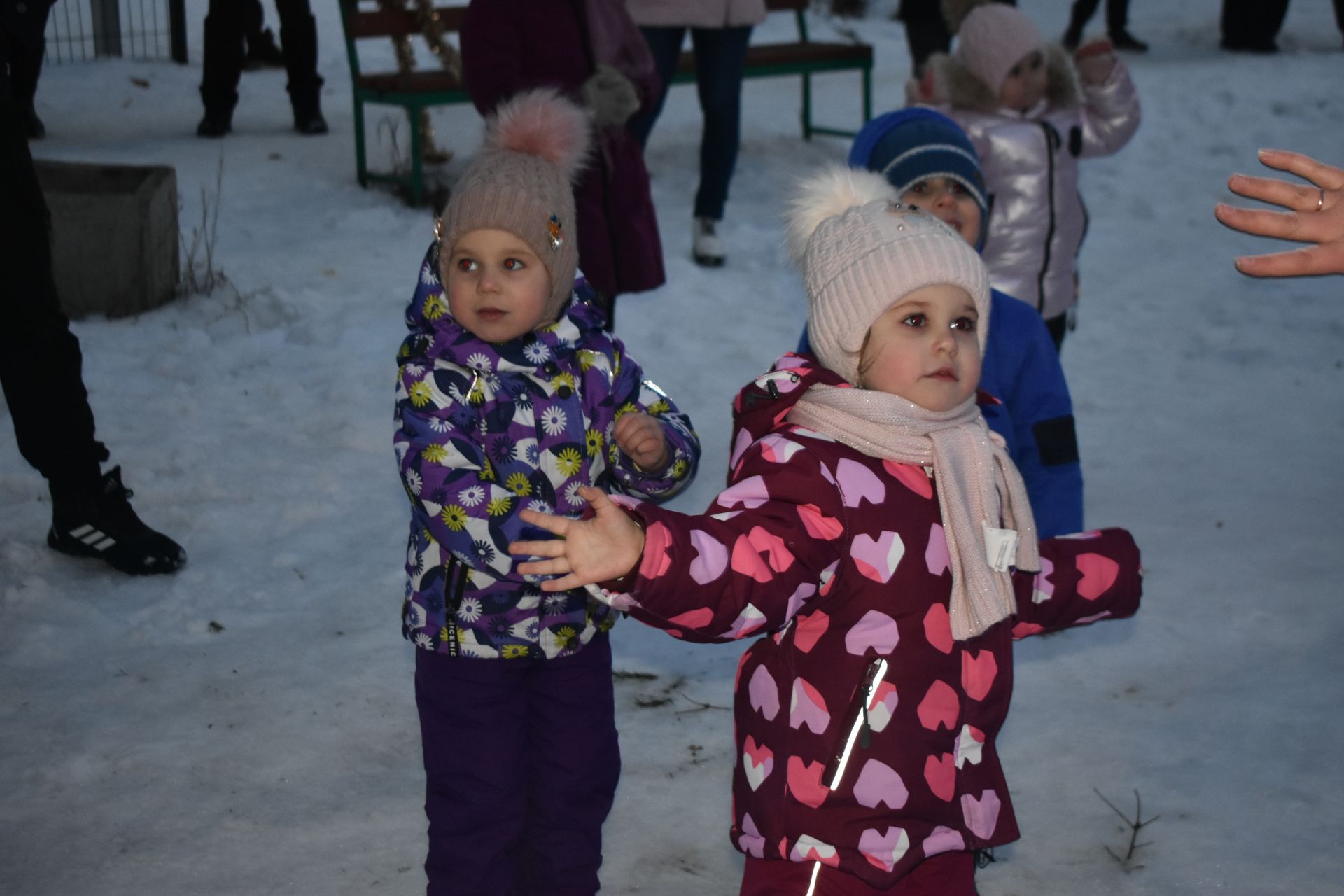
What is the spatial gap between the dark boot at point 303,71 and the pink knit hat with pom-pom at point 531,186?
20.2 feet

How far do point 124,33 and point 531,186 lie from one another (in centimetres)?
877

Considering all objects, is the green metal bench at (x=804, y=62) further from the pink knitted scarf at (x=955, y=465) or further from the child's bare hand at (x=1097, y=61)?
the pink knitted scarf at (x=955, y=465)

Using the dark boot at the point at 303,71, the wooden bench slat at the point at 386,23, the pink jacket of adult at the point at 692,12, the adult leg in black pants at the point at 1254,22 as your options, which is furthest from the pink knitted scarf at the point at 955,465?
the adult leg in black pants at the point at 1254,22

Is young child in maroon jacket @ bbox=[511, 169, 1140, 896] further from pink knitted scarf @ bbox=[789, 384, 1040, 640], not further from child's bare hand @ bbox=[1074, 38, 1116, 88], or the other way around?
child's bare hand @ bbox=[1074, 38, 1116, 88]

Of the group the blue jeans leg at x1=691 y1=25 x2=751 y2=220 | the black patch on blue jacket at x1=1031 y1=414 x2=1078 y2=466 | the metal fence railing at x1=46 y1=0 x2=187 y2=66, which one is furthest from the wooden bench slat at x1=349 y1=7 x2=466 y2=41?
the black patch on blue jacket at x1=1031 y1=414 x2=1078 y2=466

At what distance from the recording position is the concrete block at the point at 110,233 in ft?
19.0

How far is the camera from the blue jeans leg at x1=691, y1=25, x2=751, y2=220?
676 centimetres

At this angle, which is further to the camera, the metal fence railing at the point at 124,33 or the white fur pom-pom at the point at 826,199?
the metal fence railing at the point at 124,33

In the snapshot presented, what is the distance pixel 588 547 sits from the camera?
170cm

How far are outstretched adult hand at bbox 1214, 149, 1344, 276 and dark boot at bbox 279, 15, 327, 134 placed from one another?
7262 mm

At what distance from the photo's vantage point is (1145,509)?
4.86 m

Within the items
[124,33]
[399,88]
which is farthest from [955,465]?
[124,33]

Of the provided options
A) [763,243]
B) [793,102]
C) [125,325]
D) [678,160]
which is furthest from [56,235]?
[793,102]

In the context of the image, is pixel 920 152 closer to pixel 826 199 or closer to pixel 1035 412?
pixel 1035 412
